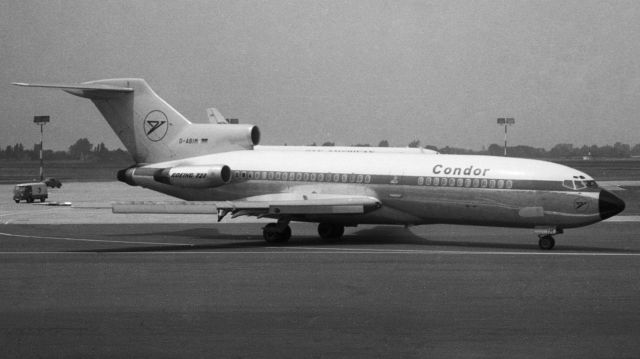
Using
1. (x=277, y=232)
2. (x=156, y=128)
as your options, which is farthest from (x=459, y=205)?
(x=156, y=128)

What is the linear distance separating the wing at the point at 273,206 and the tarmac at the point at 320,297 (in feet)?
4.51

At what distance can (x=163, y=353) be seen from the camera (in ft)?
46.2

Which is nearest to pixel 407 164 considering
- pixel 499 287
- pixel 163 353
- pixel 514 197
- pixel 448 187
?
pixel 448 187

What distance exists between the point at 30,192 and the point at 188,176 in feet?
90.2

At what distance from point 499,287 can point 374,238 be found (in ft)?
48.0

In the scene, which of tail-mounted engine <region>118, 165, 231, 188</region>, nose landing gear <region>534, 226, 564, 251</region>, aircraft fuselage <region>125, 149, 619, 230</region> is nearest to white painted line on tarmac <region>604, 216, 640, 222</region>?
aircraft fuselage <region>125, 149, 619, 230</region>

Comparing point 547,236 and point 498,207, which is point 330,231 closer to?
point 498,207

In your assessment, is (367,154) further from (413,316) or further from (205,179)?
(413,316)

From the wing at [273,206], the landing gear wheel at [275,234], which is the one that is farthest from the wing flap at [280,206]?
the landing gear wheel at [275,234]

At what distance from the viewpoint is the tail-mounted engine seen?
35781 millimetres

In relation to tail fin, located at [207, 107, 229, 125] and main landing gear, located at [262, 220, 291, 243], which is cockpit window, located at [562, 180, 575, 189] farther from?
tail fin, located at [207, 107, 229, 125]

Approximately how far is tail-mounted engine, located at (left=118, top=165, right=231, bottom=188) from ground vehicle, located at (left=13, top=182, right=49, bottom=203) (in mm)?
24837

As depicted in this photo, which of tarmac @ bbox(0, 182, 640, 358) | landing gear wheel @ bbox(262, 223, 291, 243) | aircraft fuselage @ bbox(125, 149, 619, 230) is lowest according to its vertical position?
tarmac @ bbox(0, 182, 640, 358)

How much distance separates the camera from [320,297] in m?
19.5
